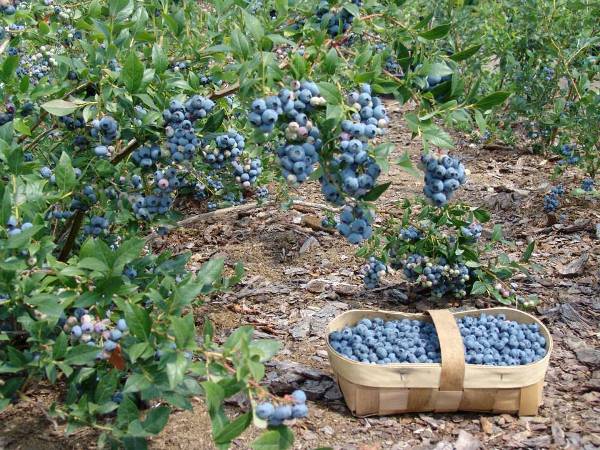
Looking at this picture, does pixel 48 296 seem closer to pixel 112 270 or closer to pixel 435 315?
pixel 112 270

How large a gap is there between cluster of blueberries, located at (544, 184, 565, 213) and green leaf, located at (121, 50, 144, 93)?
3.08m

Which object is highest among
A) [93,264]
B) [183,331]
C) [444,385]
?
[93,264]

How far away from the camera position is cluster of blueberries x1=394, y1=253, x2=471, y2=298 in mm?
3445

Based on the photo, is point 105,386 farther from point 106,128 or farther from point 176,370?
point 106,128

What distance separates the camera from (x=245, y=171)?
3432 mm

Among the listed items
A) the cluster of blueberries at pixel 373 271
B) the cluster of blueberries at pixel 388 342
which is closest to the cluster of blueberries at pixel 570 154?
the cluster of blueberries at pixel 373 271

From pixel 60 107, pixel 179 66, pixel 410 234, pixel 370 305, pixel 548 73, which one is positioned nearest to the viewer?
pixel 60 107

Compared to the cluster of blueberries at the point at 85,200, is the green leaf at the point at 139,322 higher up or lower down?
lower down

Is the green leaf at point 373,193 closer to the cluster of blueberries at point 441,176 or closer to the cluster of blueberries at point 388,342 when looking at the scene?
the cluster of blueberries at point 441,176

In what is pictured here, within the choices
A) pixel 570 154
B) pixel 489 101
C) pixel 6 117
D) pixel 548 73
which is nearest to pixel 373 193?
pixel 489 101

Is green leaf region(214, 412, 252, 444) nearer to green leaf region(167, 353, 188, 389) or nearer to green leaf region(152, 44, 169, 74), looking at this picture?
green leaf region(167, 353, 188, 389)

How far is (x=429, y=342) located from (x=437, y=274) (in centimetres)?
57

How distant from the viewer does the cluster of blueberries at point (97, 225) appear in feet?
8.84

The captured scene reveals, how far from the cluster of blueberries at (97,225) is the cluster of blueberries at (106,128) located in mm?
340
